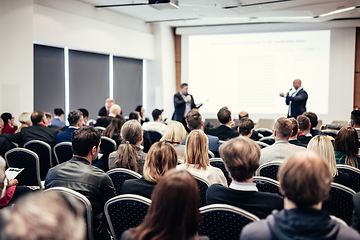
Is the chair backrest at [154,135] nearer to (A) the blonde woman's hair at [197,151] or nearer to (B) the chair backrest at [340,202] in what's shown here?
(A) the blonde woman's hair at [197,151]

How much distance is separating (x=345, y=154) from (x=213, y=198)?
174 cm

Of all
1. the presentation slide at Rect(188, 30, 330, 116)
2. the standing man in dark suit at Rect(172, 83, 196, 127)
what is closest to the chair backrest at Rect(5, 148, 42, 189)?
the standing man in dark suit at Rect(172, 83, 196, 127)

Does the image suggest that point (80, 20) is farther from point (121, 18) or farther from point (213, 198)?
point (213, 198)

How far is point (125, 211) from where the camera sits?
192cm

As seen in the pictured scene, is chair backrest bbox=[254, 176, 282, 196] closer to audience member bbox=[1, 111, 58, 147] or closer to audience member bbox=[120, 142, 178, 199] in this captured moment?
audience member bbox=[120, 142, 178, 199]

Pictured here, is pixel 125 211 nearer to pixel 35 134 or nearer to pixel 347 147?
pixel 347 147

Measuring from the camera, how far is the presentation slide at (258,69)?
9.84 metres

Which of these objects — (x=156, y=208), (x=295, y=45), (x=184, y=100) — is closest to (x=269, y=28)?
(x=295, y=45)

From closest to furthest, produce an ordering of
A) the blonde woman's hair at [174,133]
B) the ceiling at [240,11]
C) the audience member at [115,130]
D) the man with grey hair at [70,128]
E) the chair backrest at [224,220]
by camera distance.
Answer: the chair backrest at [224,220] → the blonde woman's hair at [174,133] → the man with grey hair at [70,128] → the audience member at [115,130] → the ceiling at [240,11]

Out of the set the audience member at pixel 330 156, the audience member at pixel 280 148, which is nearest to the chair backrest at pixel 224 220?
the audience member at pixel 330 156

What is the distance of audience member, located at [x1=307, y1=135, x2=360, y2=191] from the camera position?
2.63 metres

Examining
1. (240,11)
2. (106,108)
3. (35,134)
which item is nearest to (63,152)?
(35,134)

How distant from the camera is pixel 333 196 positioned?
2391 millimetres

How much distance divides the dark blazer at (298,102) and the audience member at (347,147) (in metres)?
4.75
